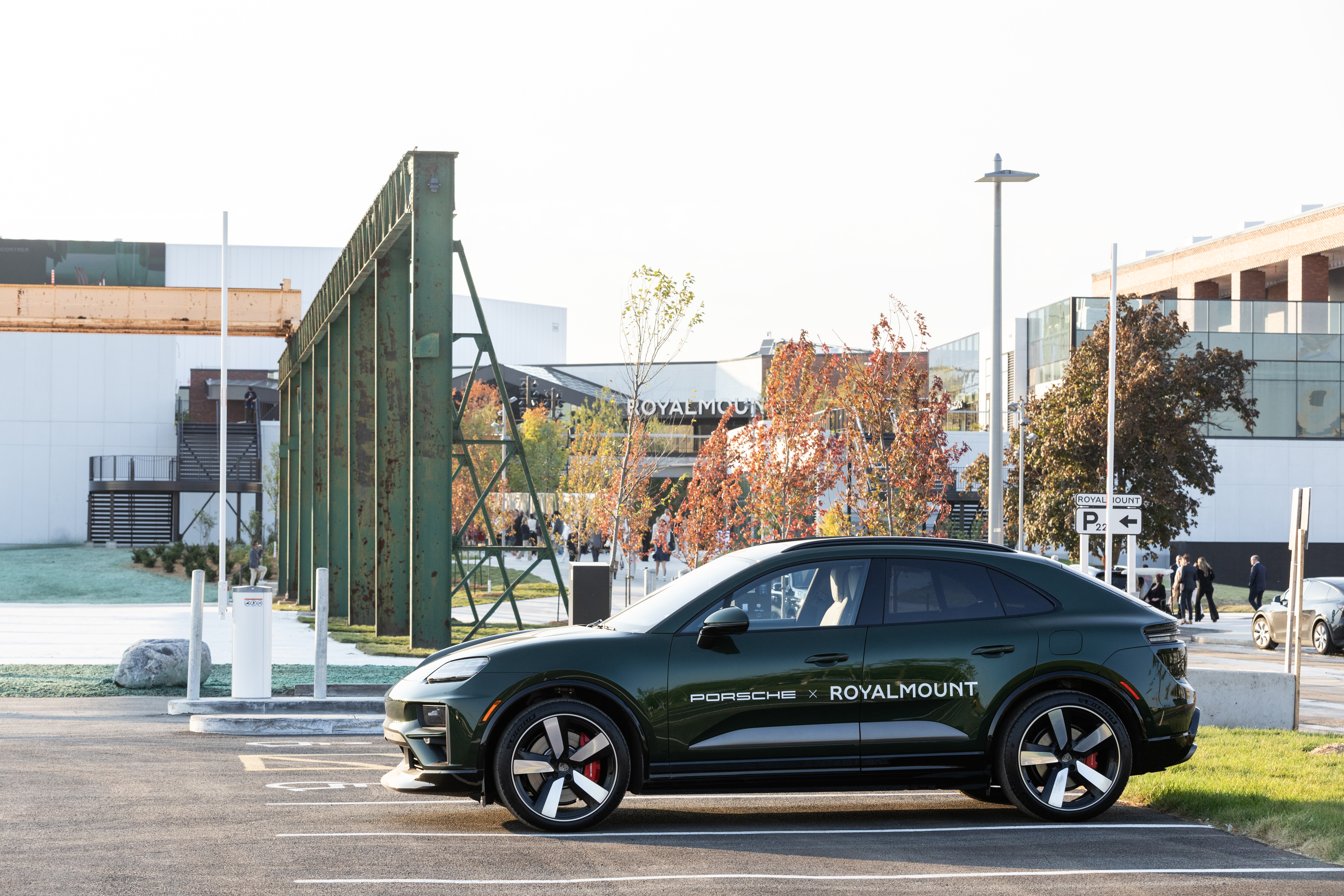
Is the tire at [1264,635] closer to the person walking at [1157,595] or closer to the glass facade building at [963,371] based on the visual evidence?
the person walking at [1157,595]

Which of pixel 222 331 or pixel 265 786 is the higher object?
pixel 222 331

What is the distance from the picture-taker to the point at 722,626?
7430 mm

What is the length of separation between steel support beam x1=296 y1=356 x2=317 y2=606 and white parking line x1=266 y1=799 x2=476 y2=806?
74.9ft

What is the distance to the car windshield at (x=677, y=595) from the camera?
7.82 meters

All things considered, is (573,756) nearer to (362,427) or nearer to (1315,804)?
(1315,804)

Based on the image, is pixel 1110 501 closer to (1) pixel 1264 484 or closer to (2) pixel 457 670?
(2) pixel 457 670

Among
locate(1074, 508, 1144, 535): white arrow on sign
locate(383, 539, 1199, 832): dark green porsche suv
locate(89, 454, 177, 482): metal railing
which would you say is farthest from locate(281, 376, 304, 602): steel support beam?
locate(383, 539, 1199, 832): dark green porsche suv

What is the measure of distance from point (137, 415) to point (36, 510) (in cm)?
527

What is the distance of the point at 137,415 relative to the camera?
54.4 metres

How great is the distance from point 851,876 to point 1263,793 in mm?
3555

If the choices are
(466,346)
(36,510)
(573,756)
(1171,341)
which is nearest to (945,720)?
(573,756)

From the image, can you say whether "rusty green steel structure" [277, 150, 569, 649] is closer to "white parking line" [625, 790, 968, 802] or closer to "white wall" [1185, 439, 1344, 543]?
"white parking line" [625, 790, 968, 802]

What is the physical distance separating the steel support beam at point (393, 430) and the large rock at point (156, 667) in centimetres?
532

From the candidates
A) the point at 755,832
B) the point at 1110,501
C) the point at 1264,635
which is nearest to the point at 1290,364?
the point at 1264,635
